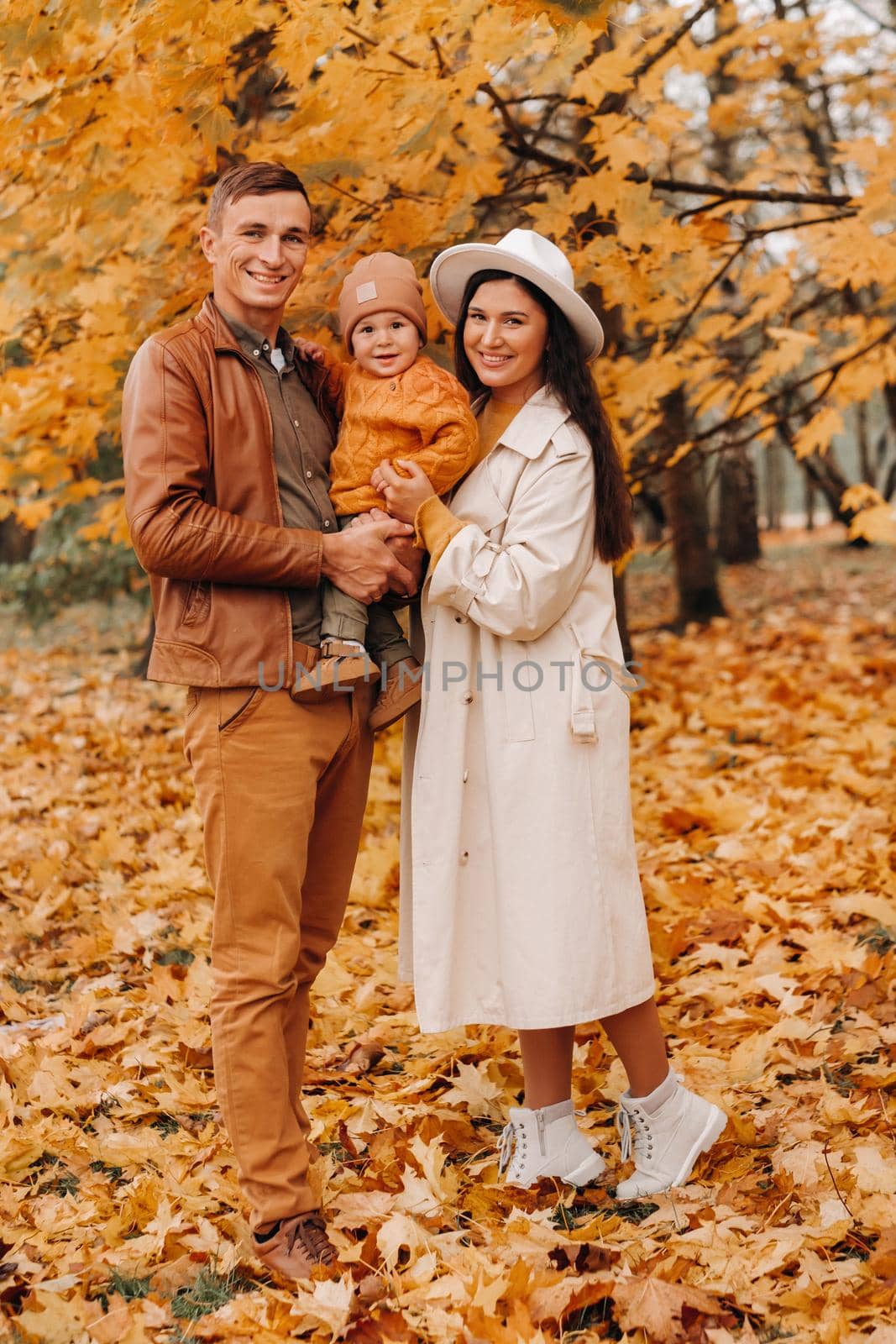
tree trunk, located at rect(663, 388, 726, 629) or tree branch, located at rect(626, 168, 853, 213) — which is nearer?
tree branch, located at rect(626, 168, 853, 213)

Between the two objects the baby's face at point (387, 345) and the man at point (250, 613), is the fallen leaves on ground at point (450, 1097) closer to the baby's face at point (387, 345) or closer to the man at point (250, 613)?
the man at point (250, 613)

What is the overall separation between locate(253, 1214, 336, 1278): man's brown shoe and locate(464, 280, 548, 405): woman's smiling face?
6.28 ft

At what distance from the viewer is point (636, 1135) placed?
9.41 ft

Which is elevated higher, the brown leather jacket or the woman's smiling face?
the woman's smiling face

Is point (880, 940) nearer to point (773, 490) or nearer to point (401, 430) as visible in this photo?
point (401, 430)

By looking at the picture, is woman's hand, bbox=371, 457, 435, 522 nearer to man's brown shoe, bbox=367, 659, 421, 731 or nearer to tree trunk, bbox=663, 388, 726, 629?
man's brown shoe, bbox=367, 659, 421, 731

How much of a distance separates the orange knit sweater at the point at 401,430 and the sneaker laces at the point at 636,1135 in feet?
5.21

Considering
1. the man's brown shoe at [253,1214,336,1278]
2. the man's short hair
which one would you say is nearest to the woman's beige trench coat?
the man's brown shoe at [253,1214,336,1278]

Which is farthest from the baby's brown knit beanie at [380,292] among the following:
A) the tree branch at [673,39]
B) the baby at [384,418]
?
the tree branch at [673,39]

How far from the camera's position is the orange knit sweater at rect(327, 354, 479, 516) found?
8.57 feet

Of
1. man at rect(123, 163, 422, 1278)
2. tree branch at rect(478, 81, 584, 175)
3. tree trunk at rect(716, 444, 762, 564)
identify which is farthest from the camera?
tree trunk at rect(716, 444, 762, 564)

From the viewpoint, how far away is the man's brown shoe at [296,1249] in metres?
2.46

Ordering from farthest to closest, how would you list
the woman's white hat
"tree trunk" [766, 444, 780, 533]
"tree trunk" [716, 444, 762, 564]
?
1. "tree trunk" [766, 444, 780, 533]
2. "tree trunk" [716, 444, 762, 564]
3. the woman's white hat

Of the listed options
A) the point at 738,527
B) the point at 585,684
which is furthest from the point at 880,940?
the point at 738,527
